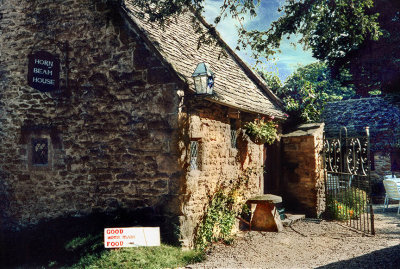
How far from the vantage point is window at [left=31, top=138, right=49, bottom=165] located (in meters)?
7.93

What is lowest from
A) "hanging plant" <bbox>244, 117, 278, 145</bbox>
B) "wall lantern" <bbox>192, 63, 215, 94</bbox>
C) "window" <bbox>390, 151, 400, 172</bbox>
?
"window" <bbox>390, 151, 400, 172</bbox>

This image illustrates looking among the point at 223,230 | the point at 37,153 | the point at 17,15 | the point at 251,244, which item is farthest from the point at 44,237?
the point at 17,15

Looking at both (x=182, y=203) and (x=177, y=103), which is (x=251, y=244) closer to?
(x=182, y=203)

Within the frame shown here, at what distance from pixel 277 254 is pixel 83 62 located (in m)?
6.02

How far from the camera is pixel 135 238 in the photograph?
4484 millimetres

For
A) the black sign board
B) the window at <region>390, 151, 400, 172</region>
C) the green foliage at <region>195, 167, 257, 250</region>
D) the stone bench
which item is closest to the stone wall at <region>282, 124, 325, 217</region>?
the stone bench

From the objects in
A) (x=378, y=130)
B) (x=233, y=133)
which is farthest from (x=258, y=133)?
(x=378, y=130)

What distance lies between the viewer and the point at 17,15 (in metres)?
8.40

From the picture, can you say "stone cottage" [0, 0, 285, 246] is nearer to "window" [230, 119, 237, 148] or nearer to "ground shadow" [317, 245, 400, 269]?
"window" [230, 119, 237, 148]

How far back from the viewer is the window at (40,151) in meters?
7.93

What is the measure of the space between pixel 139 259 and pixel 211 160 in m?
2.76

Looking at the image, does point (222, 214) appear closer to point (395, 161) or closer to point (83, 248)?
point (83, 248)

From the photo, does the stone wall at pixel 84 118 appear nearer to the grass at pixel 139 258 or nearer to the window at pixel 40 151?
the window at pixel 40 151

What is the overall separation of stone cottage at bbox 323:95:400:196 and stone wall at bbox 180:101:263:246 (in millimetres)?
9753
